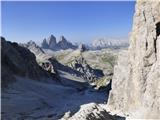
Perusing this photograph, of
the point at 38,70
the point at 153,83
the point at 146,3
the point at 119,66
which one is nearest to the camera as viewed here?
the point at 153,83

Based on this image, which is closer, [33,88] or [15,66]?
[33,88]

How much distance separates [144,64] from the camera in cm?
6312

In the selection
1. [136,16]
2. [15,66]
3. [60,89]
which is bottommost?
[60,89]

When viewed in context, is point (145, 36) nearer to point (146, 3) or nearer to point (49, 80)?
point (146, 3)

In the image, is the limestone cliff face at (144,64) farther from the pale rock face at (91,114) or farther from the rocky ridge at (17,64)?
the rocky ridge at (17,64)

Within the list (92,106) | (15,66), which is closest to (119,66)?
(92,106)

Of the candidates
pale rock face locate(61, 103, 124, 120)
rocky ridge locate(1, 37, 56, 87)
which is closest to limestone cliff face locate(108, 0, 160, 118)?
pale rock face locate(61, 103, 124, 120)

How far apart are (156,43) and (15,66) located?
91.5 m

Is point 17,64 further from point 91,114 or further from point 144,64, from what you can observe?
point 91,114

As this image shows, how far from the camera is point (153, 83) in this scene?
55781 millimetres

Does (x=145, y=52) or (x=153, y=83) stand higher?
(x=145, y=52)

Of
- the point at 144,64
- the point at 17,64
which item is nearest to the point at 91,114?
the point at 144,64

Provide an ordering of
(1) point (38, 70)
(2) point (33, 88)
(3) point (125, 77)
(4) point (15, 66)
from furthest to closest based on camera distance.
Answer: (1) point (38, 70), (4) point (15, 66), (2) point (33, 88), (3) point (125, 77)

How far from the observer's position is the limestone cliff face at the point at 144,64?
54.5 metres
